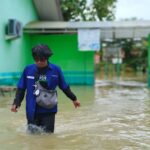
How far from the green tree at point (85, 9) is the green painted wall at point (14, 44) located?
3.80 m

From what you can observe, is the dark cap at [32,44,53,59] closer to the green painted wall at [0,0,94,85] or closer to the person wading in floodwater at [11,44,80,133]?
the person wading in floodwater at [11,44,80,133]

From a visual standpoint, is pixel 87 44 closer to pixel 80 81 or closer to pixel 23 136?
pixel 80 81

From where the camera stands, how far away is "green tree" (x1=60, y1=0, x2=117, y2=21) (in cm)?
2622

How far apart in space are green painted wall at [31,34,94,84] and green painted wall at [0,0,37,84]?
1.14 meters

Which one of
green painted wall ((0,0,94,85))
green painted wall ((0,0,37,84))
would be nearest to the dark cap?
green painted wall ((0,0,37,84))

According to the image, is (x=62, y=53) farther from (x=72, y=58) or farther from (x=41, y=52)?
(x=41, y=52)

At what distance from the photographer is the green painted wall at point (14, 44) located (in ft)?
59.2

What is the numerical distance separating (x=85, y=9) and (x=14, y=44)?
833cm

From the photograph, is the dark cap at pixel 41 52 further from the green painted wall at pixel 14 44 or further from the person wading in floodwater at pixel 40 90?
the green painted wall at pixel 14 44

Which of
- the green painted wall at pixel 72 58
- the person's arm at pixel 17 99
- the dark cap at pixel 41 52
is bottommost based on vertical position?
the green painted wall at pixel 72 58

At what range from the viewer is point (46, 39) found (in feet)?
70.9

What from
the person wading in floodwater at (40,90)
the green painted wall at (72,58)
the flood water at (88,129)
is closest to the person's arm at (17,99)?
the person wading in floodwater at (40,90)

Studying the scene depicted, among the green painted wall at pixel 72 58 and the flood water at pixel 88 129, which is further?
the green painted wall at pixel 72 58

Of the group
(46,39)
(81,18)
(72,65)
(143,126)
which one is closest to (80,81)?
(72,65)
